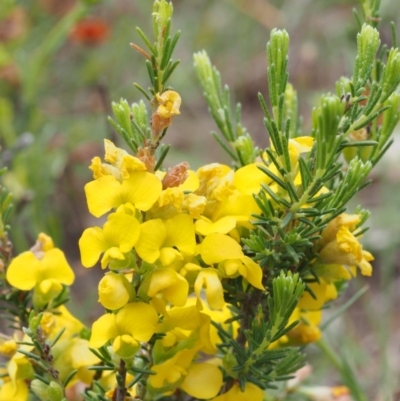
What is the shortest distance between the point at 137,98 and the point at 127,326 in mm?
1870

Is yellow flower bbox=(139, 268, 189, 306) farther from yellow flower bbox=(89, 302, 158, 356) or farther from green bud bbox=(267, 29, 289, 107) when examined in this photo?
green bud bbox=(267, 29, 289, 107)

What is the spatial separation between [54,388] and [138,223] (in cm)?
19

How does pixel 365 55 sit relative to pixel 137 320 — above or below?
above

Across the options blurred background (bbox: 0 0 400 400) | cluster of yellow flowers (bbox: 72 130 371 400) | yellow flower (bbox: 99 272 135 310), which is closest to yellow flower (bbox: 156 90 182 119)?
cluster of yellow flowers (bbox: 72 130 371 400)

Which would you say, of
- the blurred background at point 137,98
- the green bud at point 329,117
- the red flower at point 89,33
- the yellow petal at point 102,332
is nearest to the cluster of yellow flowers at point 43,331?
the yellow petal at point 102,332

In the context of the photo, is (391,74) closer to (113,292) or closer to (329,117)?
(329,117)

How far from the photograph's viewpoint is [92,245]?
1.79 ft

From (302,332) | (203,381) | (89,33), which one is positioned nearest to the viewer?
(203,381)

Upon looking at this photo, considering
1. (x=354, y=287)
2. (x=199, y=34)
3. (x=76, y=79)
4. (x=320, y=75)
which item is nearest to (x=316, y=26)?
(x=320, y=75)

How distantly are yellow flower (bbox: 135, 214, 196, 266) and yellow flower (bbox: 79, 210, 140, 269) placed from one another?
1 cm

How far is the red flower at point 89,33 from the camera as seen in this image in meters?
2.18

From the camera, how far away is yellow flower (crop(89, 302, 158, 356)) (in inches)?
21.3

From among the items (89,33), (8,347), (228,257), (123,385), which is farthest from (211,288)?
(89,33)

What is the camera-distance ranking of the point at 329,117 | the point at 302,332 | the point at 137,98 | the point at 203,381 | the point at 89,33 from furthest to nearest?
the point at 137,98 → the point at 89,33 → the point at 302,332 → the point at 203,381 → the point at 329,117
